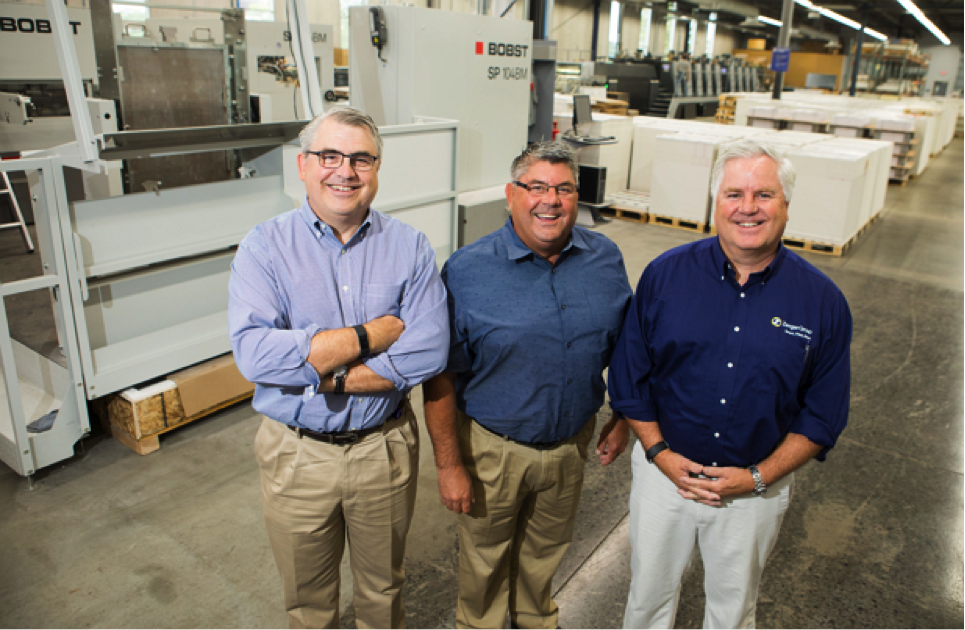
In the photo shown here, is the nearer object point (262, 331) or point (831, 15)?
point (262, 331)

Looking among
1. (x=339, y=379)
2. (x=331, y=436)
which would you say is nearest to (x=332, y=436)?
(x=331, y=436)

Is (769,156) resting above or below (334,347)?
above

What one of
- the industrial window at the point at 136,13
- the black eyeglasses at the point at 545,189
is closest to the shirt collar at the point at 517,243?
the black eyeglasses at the point at 545,189

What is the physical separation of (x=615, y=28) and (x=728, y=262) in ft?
96.0

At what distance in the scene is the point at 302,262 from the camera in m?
1.92

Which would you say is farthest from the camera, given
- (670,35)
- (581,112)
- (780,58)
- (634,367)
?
(670,35)

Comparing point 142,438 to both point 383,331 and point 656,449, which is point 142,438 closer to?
point 383,331

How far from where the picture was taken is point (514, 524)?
2.28 metres

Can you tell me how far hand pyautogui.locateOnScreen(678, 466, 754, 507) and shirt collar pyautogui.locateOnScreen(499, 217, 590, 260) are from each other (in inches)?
30.2

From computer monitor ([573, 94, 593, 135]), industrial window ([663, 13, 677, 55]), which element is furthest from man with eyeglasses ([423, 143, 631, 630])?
industrial window ([663, 13, 677, 55])

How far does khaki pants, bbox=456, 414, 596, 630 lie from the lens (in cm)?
215

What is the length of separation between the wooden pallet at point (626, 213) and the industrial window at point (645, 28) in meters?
22.9

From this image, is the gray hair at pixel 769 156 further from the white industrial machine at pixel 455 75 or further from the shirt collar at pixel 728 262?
the white industrial machine at pixel 455 75

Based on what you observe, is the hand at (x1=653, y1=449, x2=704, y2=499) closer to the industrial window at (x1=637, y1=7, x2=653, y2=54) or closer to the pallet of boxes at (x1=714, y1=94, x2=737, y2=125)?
the pallet of boxes at (x1=714, y1=94, x2=737, y2=125)
